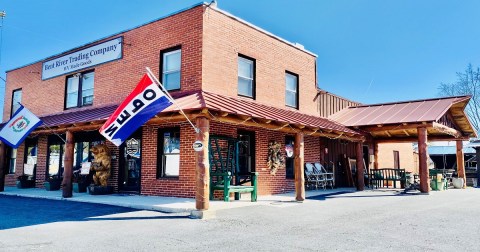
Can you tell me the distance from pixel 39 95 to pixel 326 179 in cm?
1308

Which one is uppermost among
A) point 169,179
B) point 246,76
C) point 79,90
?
point 246,76

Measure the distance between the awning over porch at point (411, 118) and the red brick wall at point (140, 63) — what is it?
7.58 meters

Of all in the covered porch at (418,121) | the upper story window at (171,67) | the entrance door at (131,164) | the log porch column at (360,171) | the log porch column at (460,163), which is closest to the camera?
the upper story window at (171,67)

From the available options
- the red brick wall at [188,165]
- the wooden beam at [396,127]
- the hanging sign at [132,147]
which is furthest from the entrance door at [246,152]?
the wooden beam at [396,127]

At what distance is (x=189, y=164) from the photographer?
1151 cm

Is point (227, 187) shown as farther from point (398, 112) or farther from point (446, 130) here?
point (446, 130)

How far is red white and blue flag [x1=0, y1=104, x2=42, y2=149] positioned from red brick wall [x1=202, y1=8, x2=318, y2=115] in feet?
18.6

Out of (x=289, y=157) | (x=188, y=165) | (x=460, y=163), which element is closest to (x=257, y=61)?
(x=289, y=157)

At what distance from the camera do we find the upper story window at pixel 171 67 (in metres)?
12.4

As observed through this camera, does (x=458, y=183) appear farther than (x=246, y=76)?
Yes

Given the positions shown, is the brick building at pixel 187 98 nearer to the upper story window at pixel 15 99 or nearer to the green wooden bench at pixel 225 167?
the green wooden bench at pixel 225 167

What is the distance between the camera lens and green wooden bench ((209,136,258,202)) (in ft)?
35.8

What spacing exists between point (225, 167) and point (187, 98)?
2.61m

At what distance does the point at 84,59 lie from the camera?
1505cm
